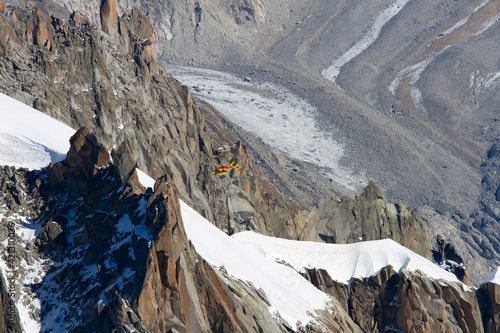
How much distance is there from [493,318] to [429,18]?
143 m

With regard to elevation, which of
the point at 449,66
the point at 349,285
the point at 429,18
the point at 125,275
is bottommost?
the point at 349,285

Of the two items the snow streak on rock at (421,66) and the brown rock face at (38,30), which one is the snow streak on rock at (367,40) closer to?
the snow streak on rock at (421,66)

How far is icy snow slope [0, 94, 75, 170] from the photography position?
30312 mm

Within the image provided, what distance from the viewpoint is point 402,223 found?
56.2 meters

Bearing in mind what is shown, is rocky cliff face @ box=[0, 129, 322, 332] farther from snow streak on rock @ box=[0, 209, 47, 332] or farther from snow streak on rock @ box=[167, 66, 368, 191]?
snow streak on rock @ box=[167, 66, 368, 191]

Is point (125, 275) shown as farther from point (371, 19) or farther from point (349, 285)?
point (371, 19)

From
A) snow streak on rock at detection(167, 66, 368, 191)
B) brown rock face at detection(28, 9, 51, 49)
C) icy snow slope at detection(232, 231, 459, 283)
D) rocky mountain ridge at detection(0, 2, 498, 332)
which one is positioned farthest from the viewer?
snow streak on rock at detection(167, 66, 368, 191)

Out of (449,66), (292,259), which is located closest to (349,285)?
(292,259)

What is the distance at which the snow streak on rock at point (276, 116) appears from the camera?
10812 cm

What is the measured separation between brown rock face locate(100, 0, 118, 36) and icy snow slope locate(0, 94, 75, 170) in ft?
87.3

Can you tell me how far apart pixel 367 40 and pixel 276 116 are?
58511mm

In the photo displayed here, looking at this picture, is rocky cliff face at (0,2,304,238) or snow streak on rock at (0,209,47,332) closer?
snow streak on rock at (0,209,47,332)

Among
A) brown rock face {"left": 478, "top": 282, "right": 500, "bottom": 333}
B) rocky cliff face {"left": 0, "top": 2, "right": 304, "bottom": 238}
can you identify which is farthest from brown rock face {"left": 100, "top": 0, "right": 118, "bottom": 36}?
brown rock face {"left": 478, "top": 282, "right": 500, "bottom": 333}

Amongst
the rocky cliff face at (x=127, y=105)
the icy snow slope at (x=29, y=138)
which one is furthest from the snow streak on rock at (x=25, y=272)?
the rocky cliff face at (x=127, y=105)
